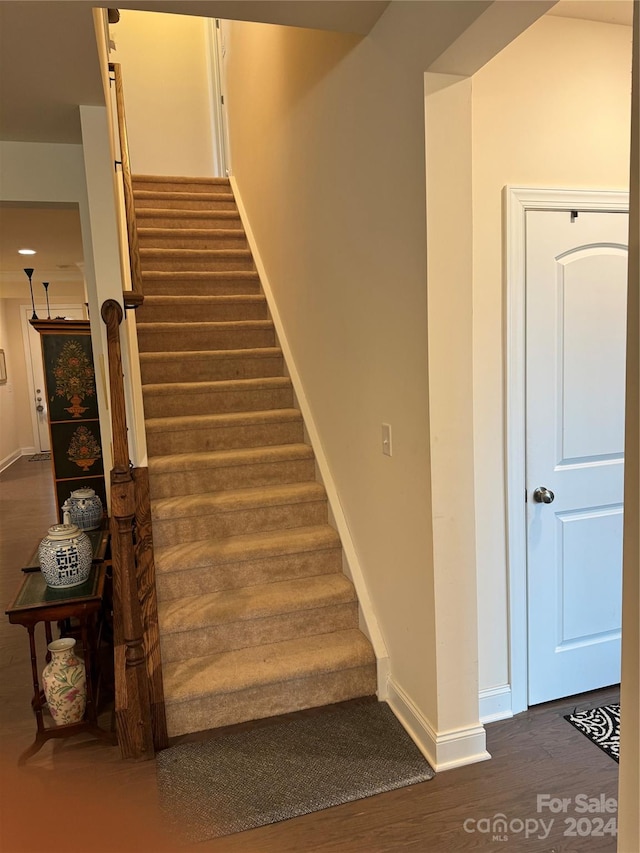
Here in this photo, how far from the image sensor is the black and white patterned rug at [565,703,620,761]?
2.16 metres

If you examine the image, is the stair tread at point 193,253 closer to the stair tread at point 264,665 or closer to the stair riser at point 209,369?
the stair riser at point 209,369

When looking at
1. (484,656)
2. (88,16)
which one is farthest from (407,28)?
A: (484,656)

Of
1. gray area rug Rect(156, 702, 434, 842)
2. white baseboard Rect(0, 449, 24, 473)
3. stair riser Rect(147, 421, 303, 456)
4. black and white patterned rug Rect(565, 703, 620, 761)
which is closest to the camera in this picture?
gray area rug Rect(156, 702, 434, 842)

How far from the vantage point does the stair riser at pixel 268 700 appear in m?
2.29

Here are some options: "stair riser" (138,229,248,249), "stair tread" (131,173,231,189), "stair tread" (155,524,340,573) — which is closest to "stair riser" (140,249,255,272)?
"stair riser" (138,229,248,249)

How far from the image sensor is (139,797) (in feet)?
6.46

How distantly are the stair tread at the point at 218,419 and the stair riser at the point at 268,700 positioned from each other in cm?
144

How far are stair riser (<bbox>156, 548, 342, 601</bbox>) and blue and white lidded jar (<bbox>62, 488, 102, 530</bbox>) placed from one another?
623 mm

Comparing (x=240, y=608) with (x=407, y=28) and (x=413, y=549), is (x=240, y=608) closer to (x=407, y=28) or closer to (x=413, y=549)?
(x=413, y=549)

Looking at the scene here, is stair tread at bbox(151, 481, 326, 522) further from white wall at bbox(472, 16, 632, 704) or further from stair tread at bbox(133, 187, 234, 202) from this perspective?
Result: stair tread at bbox(133, 187, 234, 202)

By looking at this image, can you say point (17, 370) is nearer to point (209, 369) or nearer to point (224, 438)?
point (209, 369)

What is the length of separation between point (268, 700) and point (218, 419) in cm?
152

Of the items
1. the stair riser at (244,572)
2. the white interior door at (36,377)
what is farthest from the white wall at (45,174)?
the white interior door at (36,377)

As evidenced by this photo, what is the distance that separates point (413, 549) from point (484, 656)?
1.88ft
